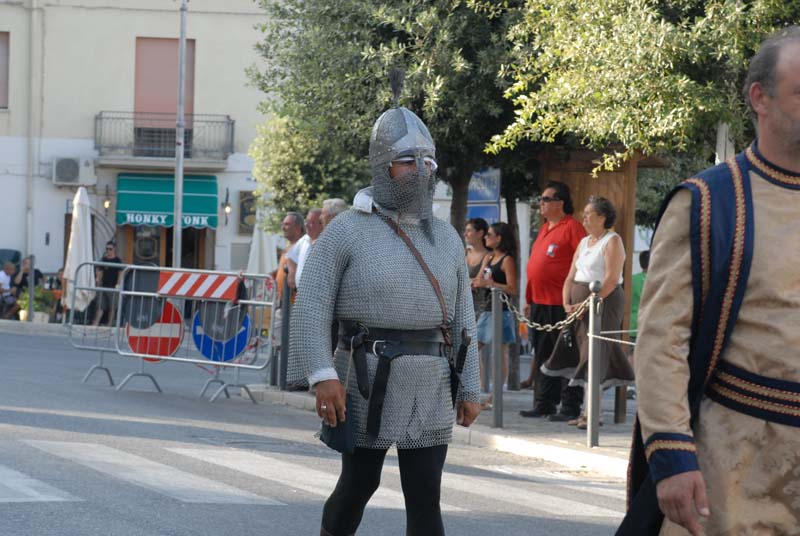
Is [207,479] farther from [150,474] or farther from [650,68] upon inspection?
[650,68]

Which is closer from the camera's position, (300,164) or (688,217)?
(688,217)

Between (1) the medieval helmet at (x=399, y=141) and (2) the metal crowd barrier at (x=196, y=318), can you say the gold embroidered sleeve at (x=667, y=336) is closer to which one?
(1) the medieval helmet at (x=399, y=141)

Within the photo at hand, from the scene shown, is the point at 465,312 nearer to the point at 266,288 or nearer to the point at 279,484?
the point at 279,484

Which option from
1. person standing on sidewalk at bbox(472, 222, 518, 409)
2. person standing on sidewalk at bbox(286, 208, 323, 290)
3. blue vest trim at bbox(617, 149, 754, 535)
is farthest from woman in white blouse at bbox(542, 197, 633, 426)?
blue vest trim at bbox(617, 149, 754, 535)

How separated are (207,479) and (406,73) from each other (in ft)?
27.1

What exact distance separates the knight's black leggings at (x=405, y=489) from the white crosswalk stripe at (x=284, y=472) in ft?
8.99

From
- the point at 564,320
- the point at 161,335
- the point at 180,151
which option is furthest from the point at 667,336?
the point at 180,151

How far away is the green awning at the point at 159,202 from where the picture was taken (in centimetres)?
3681

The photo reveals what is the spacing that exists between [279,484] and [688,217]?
557 cm

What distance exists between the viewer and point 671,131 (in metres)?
11.3

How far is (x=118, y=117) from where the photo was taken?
36.9 meters

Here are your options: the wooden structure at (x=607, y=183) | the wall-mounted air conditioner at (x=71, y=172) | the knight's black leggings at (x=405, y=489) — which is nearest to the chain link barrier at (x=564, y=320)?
the wooden structure at (x=607, y=183)

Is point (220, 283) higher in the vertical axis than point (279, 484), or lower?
higher

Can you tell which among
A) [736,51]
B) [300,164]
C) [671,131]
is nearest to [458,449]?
[671,131]
